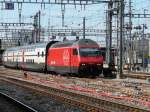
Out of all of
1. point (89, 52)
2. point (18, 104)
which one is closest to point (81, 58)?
point (89, 52)

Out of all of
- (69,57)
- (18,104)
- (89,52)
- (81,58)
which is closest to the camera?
(18,104)

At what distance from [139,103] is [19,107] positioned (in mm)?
4828

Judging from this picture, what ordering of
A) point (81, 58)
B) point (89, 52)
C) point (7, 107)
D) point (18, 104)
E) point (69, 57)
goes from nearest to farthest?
point (7, 107)
point (18, 104)
point (81, 58)
point (89, 52)
point (69, 57)

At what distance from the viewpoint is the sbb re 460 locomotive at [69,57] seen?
34.8m

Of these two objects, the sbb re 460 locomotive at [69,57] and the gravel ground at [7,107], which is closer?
the gravel ground at [7,107]

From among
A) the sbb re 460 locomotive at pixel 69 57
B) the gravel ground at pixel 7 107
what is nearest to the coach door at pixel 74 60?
the sbb re 460 locomotive at pixel 69 57

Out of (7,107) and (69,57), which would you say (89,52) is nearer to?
(69,57)

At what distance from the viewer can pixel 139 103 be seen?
698 inches

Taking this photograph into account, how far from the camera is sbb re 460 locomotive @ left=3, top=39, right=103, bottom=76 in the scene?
114ft

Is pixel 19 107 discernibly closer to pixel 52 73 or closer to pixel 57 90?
pixel 57 90

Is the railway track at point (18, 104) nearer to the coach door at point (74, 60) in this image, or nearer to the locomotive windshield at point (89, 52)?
the coach door at point (74, 60)

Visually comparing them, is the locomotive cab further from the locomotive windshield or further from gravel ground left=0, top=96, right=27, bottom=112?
gravel ground left=0, top=96, right=27, bottom=112

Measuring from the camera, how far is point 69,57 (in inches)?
1420

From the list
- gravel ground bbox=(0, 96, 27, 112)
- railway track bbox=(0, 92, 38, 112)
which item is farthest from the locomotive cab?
gravel ground bbox=(0, 96, 27, 112)
